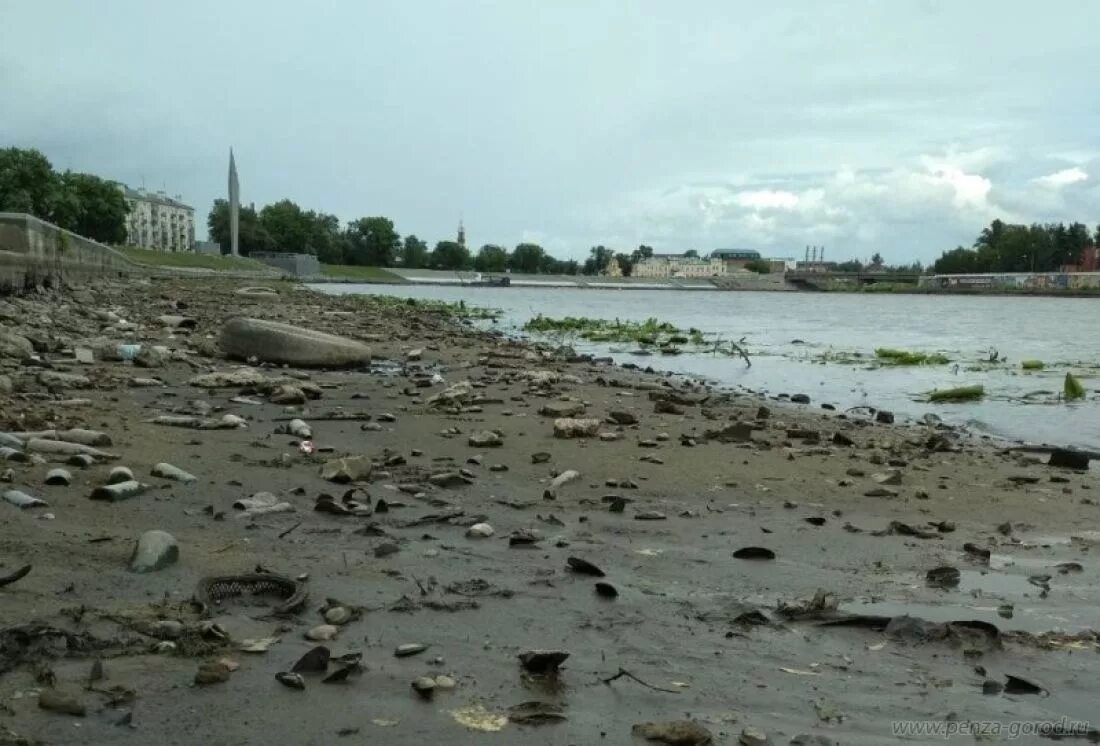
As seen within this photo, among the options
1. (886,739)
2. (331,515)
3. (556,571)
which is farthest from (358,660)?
(331,515)

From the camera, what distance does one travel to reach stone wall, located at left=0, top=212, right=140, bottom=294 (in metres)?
14.2

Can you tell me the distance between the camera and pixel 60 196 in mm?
104000

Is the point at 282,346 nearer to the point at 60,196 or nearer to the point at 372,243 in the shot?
the point at 60,196

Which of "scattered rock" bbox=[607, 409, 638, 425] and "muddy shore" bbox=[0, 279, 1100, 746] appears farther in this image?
"scattered rock" bbox=[607, 409, 638, 425]

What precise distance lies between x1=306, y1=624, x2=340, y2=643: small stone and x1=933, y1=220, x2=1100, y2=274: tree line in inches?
7653

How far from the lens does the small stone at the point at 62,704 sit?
2.39m

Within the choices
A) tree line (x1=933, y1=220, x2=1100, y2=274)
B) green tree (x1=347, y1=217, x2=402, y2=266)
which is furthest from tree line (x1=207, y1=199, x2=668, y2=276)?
tree line (x1=933, y1=220, x2=1100, y2=274)

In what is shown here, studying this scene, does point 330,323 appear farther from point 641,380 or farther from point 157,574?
point 157,574

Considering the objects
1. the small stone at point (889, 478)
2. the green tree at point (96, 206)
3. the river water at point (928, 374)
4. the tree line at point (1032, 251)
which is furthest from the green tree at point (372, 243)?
the small stone at point (889, 478)

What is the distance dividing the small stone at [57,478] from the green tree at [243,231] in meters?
172

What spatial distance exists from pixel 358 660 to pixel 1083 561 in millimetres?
3878

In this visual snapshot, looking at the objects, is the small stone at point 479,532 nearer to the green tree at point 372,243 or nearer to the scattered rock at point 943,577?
the scattered rock at point 943,577

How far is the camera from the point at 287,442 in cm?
664

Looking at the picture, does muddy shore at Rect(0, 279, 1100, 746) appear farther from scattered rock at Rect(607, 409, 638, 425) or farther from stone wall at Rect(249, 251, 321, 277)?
stone wall at Rect(249, 251, 321, 277)
